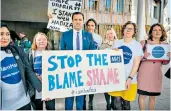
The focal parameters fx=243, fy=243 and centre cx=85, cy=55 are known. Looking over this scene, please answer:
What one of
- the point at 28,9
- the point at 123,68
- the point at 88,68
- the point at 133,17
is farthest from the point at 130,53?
the point at 28,9

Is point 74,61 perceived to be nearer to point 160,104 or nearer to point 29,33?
point 160,104

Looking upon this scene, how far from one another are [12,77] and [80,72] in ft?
3.41

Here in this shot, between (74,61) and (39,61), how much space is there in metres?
0.49

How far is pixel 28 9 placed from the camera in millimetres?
13188

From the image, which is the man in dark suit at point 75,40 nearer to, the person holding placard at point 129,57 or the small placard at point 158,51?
the person holding placard at point 129,57

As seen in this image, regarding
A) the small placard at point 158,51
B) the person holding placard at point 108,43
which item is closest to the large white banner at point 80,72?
the small placard at point 158,51

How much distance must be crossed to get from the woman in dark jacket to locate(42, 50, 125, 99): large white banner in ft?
1.33

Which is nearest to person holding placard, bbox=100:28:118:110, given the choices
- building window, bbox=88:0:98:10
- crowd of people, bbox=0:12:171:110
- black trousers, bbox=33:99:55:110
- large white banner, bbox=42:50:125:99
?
crowd of people, bbox=0:12:171:110

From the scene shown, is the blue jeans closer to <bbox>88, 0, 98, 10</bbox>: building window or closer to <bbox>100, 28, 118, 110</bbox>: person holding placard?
<bbox>100, 28, 118, 110</bbox>: person holding placard

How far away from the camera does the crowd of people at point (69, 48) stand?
2711 mm

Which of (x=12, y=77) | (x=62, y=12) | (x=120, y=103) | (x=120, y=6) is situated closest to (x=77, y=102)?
(x=120, y=103)

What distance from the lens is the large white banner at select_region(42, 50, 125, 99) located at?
126 inches

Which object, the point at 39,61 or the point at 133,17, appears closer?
the point at 39,61

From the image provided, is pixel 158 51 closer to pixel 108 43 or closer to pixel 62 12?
pixel 108 43
